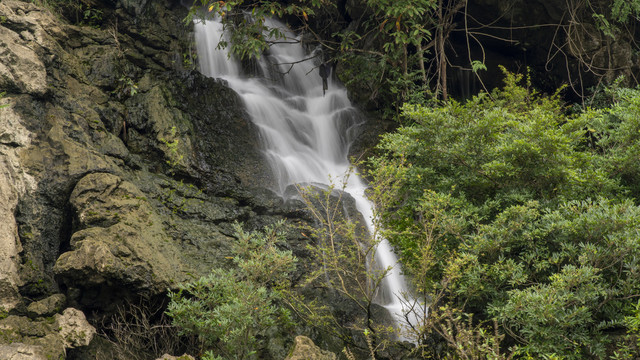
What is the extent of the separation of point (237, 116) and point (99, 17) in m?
3.72

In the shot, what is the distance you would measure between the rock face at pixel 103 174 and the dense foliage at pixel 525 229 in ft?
8.86

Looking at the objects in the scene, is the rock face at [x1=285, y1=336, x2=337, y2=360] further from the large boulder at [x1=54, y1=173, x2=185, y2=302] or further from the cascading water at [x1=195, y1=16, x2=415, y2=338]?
the cascading water at [x1=195, y1=16, x2=415, y2=338]

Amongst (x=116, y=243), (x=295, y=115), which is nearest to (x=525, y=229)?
(x=116, y=243)

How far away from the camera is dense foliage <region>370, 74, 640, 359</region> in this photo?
4.41 m

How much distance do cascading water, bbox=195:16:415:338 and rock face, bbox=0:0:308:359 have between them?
2.10 ft

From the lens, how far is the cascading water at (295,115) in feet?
31.6

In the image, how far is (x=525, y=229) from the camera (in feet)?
17.1

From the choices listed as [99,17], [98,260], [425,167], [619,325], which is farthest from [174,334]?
[99,17]

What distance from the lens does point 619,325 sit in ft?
14.6

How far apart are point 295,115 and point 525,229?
7.22 meters

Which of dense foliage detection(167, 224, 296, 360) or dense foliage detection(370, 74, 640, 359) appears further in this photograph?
dense foliage detection(167, 224, 296, 360)

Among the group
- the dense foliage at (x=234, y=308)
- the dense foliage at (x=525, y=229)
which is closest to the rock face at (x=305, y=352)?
the dense foliage at (x=234, y=308)

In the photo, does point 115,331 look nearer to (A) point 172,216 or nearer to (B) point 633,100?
(A) point 172,216

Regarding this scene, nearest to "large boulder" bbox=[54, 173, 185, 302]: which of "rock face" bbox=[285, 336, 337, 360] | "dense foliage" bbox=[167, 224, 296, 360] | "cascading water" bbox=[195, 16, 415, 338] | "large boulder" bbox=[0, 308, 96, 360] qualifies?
"large boulder" bbox=[0, 308, 96, 360]
